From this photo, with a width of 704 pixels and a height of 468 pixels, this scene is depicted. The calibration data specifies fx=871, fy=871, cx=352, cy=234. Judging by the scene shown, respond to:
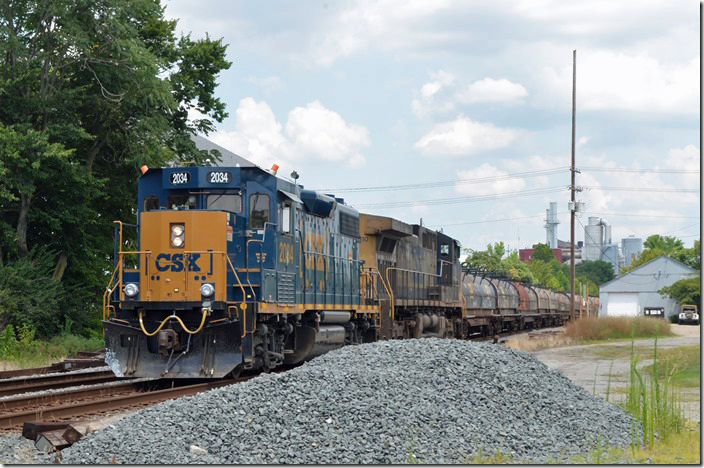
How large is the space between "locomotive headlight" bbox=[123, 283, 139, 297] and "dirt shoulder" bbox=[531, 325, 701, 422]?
25.1ft

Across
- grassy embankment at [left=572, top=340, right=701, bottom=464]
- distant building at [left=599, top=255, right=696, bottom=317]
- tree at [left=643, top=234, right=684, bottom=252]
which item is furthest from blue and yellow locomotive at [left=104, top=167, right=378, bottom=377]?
tree at [left=643, top=234, right=684, bottom=252]

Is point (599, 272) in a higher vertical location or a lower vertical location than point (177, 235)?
lower

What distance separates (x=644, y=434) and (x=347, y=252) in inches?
423

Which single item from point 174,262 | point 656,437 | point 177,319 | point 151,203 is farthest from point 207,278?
point 656,437

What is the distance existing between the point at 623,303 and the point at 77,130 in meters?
76.3

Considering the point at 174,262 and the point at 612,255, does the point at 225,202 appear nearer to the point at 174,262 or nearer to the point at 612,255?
the point at 174,262

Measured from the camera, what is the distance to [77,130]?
2412 cm

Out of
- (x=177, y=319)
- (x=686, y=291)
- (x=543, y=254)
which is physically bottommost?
(x=686, y=291)

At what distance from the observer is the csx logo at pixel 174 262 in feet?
48.0

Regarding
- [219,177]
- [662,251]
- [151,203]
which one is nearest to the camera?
[219,177]

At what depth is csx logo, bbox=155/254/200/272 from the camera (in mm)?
14633

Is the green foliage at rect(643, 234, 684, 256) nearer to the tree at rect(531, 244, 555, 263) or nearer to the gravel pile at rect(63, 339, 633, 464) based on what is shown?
the tree at rect(531, 244, 555, 263)

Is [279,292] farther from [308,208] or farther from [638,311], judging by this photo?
[638,311]

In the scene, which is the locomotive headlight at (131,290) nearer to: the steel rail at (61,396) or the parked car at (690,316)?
the steel rail at (61,396)
